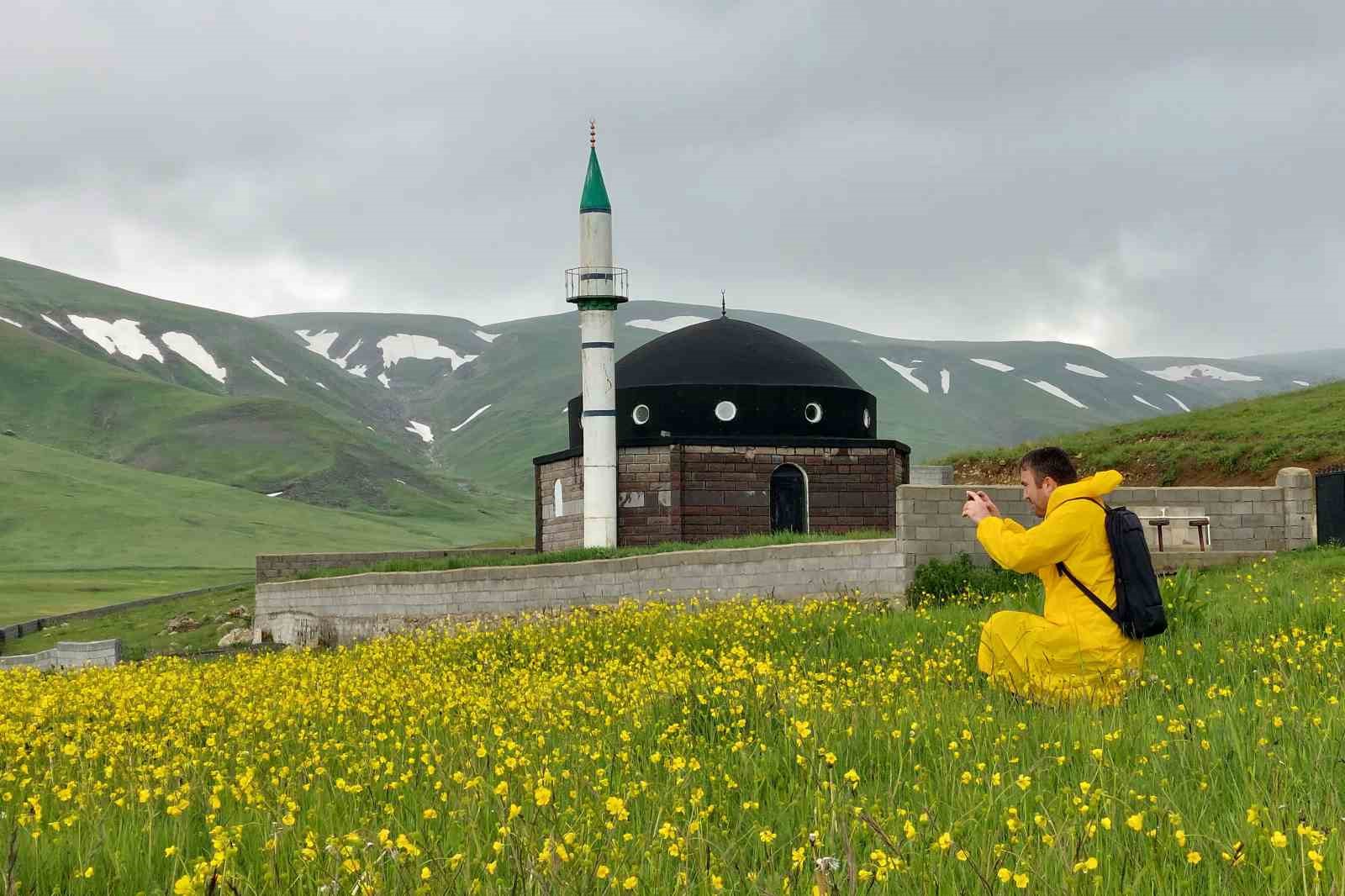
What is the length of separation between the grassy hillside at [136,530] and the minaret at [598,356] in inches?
1454

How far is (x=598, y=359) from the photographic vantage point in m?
36.4

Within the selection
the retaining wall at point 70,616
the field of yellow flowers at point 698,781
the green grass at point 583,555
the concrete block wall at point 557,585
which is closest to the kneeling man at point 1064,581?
the field of yellow flowers at point 698,781

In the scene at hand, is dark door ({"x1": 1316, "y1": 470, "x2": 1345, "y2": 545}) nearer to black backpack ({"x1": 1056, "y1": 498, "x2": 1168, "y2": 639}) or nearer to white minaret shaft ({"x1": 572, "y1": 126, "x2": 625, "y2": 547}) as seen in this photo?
black backpack ({"x1": 1056, "y1": 498, "x2": 1168, "y2": 639})

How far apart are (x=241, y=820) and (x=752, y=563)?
18.1m

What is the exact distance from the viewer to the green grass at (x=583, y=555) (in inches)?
1092

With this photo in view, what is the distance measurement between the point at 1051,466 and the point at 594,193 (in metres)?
31.3

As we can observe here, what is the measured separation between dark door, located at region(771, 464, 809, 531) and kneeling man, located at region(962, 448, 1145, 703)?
26308 mm

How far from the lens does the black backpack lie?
27.4 feet

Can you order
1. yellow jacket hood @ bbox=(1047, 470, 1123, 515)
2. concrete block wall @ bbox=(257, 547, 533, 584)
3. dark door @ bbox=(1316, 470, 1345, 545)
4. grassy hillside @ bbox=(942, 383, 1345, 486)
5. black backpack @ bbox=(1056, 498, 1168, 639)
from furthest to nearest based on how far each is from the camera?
concrete block wall @ bbox=(257, 547, 533, 584) < grassy hillside @ bbox=(942, 383, 1345, 486) < dark door @ bbox=(1316, 470, 1345, 545) < yellow jacket hood @ bbox=(1047, 470, 1123, 515) < black backpack @ bbox=(1056, 498, 1168, 639)

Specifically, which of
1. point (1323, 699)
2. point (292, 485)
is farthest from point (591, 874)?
point (292, 485)

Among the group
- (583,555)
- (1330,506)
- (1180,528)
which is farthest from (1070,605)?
(583,555)

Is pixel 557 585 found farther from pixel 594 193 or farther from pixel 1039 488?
pixel 1039 488

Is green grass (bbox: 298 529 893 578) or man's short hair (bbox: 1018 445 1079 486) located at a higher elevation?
man's short hair (bbox: 1018 445 1079 486)

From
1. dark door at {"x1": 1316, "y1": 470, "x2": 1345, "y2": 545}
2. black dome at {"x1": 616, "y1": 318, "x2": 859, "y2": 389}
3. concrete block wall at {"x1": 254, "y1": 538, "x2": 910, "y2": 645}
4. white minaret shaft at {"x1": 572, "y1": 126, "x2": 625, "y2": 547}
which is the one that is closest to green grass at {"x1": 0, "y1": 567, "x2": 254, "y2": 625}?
concrete block wall at {"x1": 254, "y1": 538, "x2": 910, "y2": 645}
